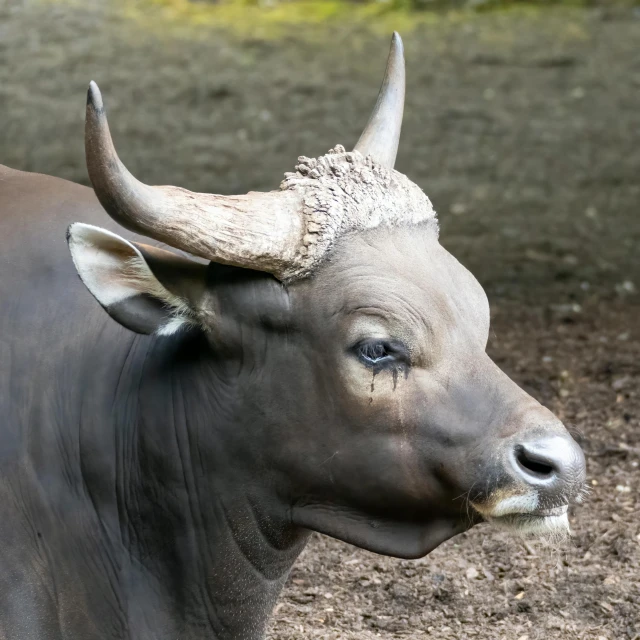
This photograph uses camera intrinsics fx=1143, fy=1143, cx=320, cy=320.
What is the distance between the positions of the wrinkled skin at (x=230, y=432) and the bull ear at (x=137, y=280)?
29 millimetres

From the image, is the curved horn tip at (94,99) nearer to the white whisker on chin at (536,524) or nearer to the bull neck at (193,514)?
the bull neck at (193,514)

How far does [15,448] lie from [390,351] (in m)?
1.23

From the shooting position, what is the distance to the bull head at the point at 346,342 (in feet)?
9.78

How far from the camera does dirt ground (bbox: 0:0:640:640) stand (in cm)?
849

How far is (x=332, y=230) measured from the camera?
3.17 meters

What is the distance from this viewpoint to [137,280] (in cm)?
320

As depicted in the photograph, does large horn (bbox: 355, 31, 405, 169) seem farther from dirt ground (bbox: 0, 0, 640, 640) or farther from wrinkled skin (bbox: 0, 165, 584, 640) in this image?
dirt ground (bbox: 0, 0, 640, 640)

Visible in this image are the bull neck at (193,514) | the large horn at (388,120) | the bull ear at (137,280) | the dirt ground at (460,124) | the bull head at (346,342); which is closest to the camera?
the bull head at (346,342)

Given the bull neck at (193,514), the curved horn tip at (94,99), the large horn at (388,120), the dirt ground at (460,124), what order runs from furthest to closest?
1. the dirt ground at (460,124)
2. the large horn at (388,120)
3. the bull neck at (193,514)
4. the curved horn tip at (94,99)

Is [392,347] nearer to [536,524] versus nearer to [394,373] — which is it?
[394,373]

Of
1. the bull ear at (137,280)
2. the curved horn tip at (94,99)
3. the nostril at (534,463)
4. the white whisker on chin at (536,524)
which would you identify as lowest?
the white whisker on chin at (536,524)

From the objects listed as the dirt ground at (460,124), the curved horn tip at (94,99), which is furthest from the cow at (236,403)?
the dirt ground at (460,124)

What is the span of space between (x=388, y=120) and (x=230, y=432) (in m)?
1.19

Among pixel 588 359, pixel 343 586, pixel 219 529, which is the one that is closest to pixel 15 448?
pixel 219 529
